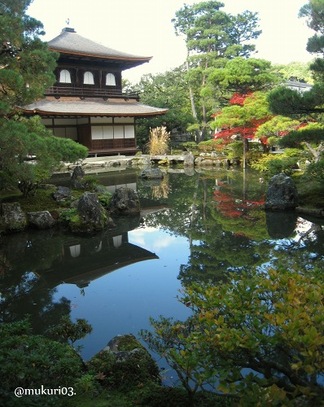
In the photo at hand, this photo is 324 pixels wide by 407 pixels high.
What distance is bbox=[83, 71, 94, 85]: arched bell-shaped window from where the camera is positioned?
24.0 metres

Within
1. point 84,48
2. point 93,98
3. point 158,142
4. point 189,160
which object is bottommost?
point 189,160

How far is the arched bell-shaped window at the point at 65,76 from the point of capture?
912 inches

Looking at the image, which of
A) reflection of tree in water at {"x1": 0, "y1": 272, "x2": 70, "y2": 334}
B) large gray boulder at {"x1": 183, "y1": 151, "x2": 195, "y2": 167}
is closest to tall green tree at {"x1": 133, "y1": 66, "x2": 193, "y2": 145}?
large gray boulder at {"x1": 183, "y1": 151, "x2": 195, "y2": 167}

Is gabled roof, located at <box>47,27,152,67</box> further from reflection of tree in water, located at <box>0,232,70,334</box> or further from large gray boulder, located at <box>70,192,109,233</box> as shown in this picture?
reflection of tree in water, located at <box>0,232,70,334</box>

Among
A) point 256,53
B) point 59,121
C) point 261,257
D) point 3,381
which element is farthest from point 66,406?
point 256,53

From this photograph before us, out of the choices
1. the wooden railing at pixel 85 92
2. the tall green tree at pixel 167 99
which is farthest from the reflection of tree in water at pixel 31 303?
the tall green tree at pixel 167 99

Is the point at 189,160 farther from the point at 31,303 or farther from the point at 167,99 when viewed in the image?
the point at 31,303

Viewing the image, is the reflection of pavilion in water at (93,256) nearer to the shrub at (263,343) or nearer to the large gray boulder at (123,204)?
the large gray boulder at (123,204)

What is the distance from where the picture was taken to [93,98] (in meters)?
24.1

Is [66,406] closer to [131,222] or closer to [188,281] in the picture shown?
[188,281]

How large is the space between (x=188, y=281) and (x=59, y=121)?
65.1 feet

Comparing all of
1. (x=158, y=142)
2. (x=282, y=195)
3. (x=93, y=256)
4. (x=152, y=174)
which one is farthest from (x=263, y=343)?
(x=158, y=142)

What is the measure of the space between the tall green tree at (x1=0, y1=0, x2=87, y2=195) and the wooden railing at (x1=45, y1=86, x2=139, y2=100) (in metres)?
13.4

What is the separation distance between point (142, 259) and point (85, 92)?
19087 millimetres
